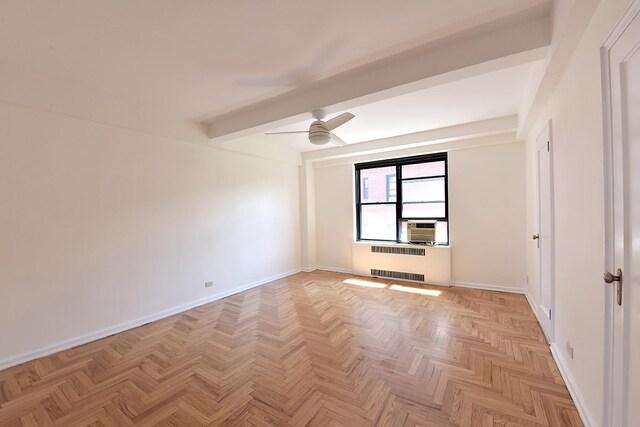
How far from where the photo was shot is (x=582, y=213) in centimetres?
163

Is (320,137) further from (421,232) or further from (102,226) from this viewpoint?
(421,232)

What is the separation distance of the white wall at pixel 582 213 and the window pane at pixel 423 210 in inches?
93.0

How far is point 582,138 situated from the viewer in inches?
63.0

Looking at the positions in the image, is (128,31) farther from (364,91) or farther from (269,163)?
(269,163)

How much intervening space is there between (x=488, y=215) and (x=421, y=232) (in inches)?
41.5

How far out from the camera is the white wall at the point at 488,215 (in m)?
3.88

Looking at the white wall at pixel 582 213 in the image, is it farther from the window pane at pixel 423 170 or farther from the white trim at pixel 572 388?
the window pane at pixel 423 170

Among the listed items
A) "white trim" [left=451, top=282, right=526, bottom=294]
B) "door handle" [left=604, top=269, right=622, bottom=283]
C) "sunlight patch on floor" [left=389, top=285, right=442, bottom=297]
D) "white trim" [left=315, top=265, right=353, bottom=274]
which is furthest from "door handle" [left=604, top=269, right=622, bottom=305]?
"white trim" [left=315, top=265, right=353, bottom=274]

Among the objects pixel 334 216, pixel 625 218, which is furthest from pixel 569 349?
pixel 334 216

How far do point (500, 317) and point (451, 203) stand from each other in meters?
1.95

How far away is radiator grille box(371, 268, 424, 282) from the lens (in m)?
4.56

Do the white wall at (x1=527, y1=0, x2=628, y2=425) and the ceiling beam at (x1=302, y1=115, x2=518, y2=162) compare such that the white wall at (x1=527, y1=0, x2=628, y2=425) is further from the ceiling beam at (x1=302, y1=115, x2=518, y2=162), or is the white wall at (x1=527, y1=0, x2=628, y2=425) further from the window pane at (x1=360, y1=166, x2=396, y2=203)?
the window pane at (x1=360, y1=166, x2=396, y2=203)

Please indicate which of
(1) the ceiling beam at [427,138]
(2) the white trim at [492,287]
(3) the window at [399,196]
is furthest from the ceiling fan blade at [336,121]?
(2) the white trim at [492,287]

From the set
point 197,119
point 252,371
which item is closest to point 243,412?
point 252,371
